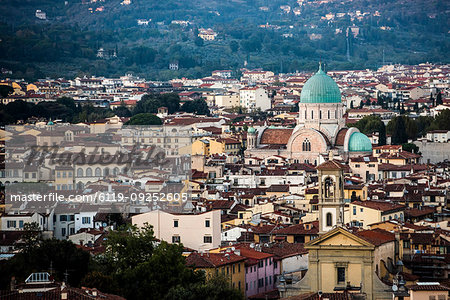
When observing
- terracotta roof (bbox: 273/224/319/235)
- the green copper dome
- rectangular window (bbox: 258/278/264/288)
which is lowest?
rectangular window (bbox: 258/278/264/288)

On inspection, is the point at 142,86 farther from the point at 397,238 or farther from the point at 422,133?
the point at 397,238

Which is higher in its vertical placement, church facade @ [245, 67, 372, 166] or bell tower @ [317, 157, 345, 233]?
church facade @ [245, 67, 372, 166]

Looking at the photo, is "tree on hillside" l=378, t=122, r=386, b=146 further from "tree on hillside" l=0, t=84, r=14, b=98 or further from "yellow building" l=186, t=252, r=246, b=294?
"tree on hillside" l=0, t=84, r=14, b=98

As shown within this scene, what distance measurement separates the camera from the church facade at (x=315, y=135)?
5947cm

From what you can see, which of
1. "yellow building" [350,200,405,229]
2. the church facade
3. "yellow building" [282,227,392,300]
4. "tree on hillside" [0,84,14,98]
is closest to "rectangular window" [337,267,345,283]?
"yellow building" [282,227,392,300]

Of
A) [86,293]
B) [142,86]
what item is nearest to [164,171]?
[86,293]

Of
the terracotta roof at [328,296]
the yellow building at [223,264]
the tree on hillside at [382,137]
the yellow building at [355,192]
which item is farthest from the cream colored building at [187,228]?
the tree on hillside at [382,137]

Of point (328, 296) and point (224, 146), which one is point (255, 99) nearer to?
point (224, 146)

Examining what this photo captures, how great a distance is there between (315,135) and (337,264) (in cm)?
3618

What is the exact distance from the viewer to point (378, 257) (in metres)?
24.1

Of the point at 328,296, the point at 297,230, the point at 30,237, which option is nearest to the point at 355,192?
the point at 297,230

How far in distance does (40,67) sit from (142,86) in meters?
17.3

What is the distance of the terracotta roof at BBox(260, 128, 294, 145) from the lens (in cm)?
6250

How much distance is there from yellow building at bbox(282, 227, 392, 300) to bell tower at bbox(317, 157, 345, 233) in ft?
4.18
